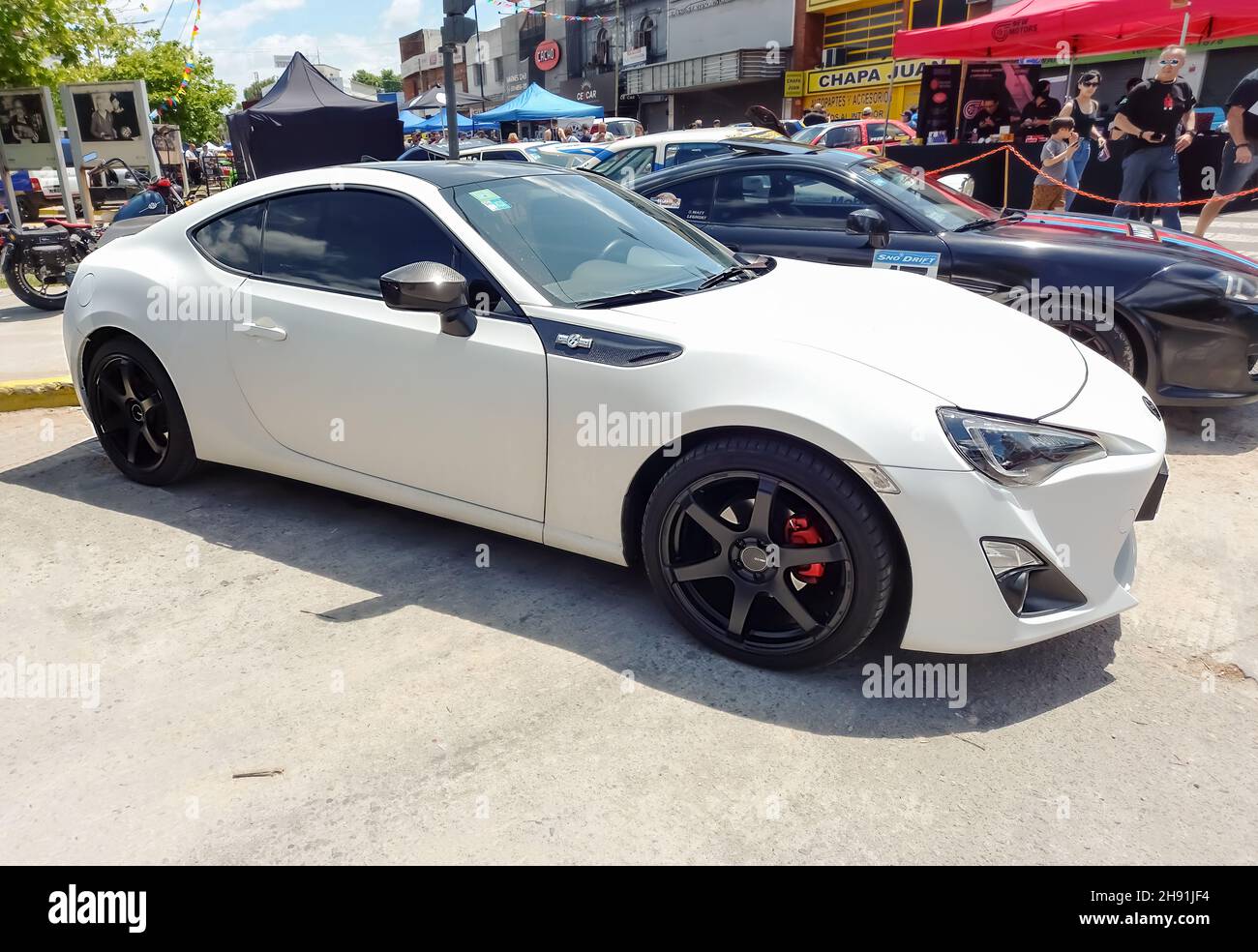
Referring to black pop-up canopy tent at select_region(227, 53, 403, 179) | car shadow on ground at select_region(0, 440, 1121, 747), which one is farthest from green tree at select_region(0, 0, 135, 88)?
car shadow on ground at select_region(0, 440, 1121, 747)

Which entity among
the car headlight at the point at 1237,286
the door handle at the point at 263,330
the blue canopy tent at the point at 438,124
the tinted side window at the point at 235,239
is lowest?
the car headlight at the point at 1237,286

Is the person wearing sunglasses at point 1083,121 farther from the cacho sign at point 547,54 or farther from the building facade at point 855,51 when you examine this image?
the cacho sign at point 547,54

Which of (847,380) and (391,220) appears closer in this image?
(847,380)

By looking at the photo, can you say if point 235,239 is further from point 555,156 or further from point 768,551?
point 555,156

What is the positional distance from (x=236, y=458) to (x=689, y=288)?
2.06 metres

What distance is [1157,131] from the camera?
29.4 ft

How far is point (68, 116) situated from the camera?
512 inches

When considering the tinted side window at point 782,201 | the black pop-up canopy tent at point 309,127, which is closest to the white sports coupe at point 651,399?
the tinted side window at point 782,201

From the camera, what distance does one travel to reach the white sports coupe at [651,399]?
255 cm

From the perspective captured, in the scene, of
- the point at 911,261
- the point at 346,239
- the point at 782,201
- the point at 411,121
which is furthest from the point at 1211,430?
the point at 411,121

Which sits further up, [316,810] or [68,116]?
[68,116]

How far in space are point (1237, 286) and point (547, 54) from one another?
2072 inches
